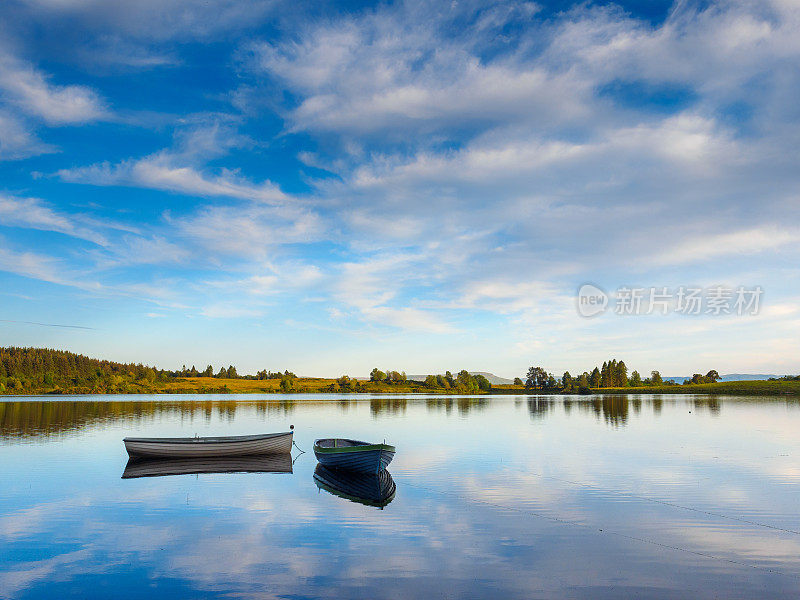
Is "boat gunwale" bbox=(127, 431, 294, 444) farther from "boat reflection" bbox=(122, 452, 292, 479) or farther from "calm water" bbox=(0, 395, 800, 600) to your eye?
"calm water" bbox=(0, 395, 800, 600)

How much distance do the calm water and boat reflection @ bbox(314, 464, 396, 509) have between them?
76 cm

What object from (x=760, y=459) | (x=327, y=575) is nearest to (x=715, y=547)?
(x=327, y=575)

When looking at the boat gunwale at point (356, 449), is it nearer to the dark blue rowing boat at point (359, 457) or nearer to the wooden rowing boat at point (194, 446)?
the dark blue rowing boat at point (359, 457)

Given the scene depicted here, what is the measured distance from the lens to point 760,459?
153 feet

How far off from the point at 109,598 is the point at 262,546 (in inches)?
252

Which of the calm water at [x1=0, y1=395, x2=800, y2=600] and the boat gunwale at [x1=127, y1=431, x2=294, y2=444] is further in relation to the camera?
the boat gunwale at [x1=127, y1=431, x2=294, y2=444]

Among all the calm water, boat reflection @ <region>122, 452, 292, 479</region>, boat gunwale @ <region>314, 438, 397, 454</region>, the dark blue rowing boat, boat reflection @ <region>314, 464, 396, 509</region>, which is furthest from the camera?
boat reflection @ <region>122, 452, 292, 479</region>

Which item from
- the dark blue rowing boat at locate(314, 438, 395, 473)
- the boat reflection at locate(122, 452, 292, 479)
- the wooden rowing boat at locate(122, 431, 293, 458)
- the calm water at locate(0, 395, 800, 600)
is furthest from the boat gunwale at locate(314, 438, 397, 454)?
the wooden rowing boat at locate(122, 431, 293, 458)

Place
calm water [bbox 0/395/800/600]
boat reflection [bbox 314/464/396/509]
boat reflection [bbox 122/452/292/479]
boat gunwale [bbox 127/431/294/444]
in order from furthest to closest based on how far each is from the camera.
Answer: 1. boat gunwale [bbox 127/431/294/444]
2. boat reflection [bbox 122/452/292/479]
3. boat reflection [bbox 314/464/396/509]
4. calm water [bbox 0/395/800/600]

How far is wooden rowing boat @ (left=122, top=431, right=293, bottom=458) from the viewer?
47.2 m

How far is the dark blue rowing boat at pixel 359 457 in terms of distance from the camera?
1425 inches

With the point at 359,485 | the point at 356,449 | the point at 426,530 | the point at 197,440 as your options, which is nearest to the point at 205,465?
the point at 197,440

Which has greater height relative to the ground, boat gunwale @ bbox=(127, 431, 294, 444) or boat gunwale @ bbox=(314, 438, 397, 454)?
boat gunwale @ bbox=(314, 438, 397, 454)

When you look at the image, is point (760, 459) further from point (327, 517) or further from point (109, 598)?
point (109, 598)
